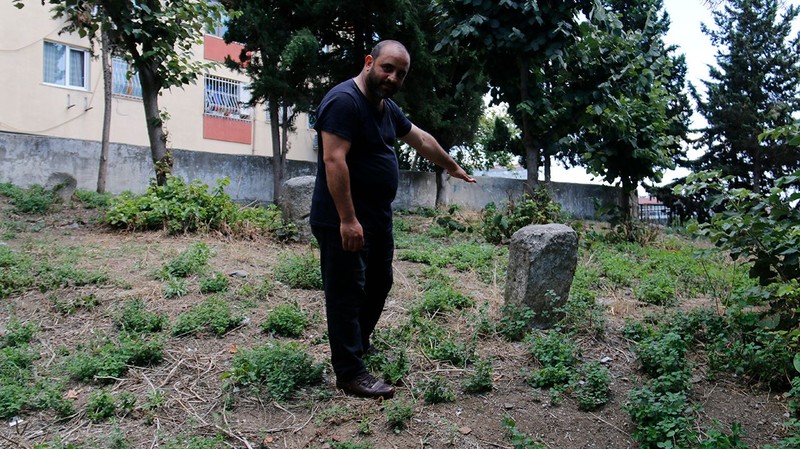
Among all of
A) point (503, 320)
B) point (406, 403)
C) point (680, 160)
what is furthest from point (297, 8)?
point (680, 160)

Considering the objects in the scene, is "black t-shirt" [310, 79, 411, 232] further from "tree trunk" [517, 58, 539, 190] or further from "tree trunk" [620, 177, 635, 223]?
"tree trunk" [620, 177, 635, 223]

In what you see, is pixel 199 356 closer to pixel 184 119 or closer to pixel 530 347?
pixel 530 347

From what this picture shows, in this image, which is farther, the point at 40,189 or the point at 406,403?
the point at 40,189

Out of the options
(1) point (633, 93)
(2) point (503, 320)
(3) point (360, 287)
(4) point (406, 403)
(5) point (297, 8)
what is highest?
(5) point (297, 8)

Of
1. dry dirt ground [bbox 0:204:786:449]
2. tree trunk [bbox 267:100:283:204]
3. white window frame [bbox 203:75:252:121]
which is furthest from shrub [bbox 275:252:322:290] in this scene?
white window frame [bbox 203:75:252:121]

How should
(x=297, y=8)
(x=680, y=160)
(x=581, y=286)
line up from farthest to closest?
(x=680, y=160) → (x=297, y=8) → (x=581, y=286)

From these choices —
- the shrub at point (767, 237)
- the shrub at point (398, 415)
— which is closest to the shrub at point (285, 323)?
the shrub at point (398, 415)

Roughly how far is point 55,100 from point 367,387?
59.1 feet

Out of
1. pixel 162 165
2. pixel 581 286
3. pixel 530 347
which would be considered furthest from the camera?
pixel 162 165

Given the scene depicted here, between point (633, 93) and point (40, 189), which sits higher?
point (633, 93)

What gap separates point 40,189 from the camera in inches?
410

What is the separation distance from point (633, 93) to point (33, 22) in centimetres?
1598

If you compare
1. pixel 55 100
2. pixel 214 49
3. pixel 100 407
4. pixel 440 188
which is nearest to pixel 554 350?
pixel 100 407

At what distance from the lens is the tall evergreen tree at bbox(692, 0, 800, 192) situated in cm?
2375
